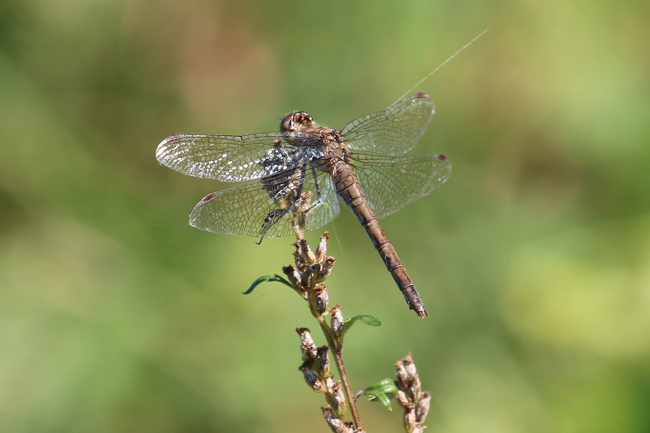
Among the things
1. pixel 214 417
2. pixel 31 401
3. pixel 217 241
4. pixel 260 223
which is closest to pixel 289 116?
pixel 260 223

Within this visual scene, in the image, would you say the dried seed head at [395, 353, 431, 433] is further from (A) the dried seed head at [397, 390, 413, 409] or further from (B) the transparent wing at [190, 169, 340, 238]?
(B) the transparent wing at [190, 169, 340, 238]

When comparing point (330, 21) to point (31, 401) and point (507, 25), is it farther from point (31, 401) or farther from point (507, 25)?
point (31, 401)

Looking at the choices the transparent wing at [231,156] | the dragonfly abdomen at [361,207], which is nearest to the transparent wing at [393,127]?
the dragonfly abdomen at [361,207]

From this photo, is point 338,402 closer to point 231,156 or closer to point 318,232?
point 231,156

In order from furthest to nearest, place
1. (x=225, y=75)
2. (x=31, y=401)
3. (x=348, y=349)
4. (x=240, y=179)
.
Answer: (x=225, y=75) < (x=348, y=349) < (x=31, y=401) < (x=240, y=179)

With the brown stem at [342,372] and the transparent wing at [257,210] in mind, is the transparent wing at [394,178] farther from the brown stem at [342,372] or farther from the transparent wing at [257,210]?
the brown stem at [342,372]

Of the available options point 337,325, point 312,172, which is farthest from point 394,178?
point 337,325
